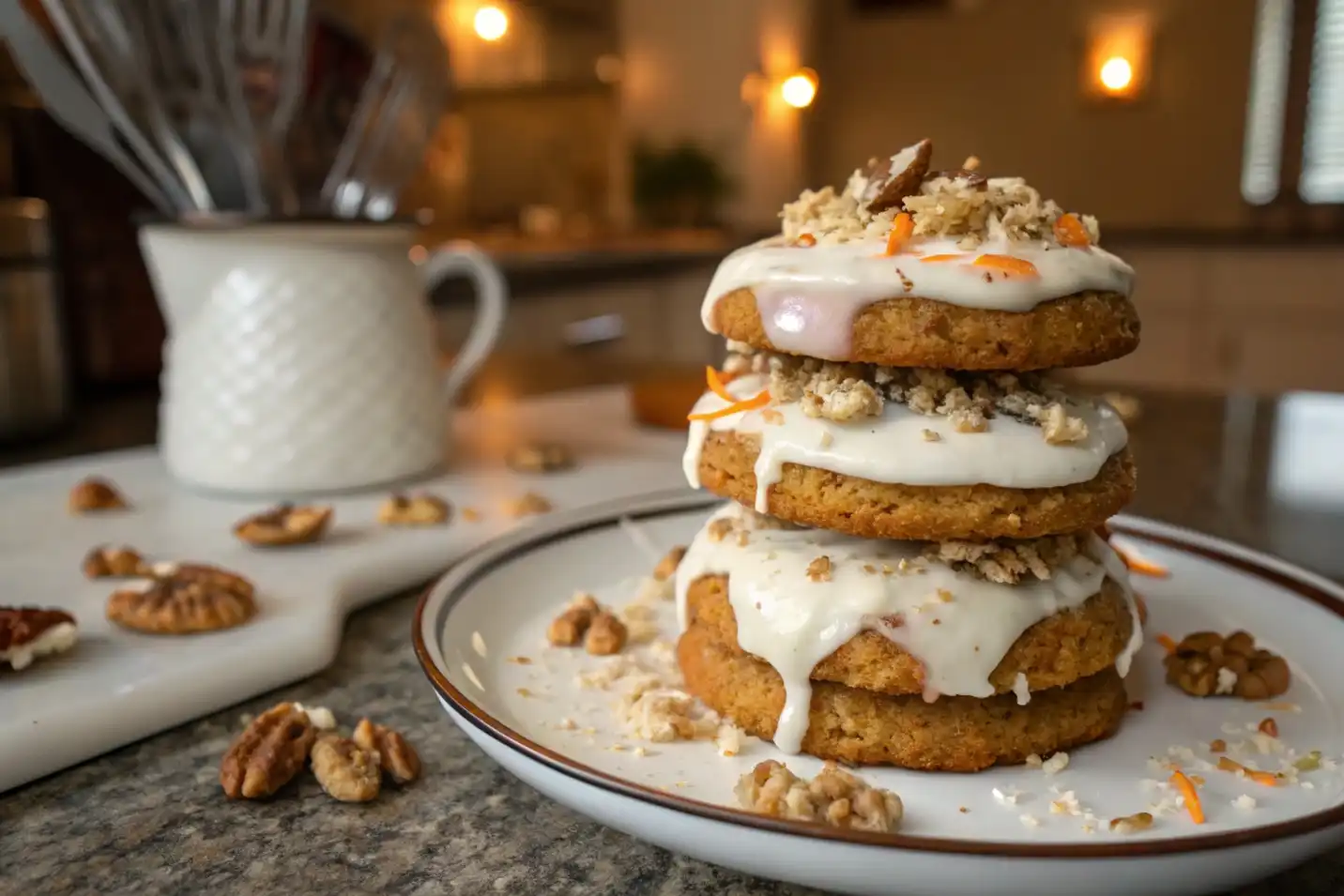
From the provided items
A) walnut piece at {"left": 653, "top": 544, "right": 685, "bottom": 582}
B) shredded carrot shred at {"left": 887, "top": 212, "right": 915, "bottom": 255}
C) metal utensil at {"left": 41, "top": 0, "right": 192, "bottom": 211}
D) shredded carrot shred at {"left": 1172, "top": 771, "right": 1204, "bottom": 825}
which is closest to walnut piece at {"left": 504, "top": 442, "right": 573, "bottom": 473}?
walnut piece at {"left": 653, "top": 544, "right": 685, "bottom": 582}

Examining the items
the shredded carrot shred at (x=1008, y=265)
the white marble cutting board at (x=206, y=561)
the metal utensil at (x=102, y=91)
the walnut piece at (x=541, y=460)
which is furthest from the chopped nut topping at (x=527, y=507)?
the shredded carrot shred at (x=1008, y=265)

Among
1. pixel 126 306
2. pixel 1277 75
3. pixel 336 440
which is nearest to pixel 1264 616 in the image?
pixel 336 440

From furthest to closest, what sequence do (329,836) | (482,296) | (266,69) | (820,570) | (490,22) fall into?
1. (490,22)
2. (482,296)
3. (266,69)
4. (820,570)
5. (329,836)

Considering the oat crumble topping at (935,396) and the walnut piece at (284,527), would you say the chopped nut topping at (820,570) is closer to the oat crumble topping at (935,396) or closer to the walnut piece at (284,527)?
the oat crumble topping at (935,396)

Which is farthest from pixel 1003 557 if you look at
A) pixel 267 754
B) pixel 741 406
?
pixel 267 754

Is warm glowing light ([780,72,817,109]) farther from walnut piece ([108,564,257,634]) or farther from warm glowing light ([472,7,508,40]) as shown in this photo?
walnut piece ([108,564,257,634])

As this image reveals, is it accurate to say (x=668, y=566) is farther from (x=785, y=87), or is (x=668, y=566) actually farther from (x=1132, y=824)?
(x=785, y=87)

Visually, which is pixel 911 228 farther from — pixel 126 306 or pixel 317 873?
pixel 126 306
